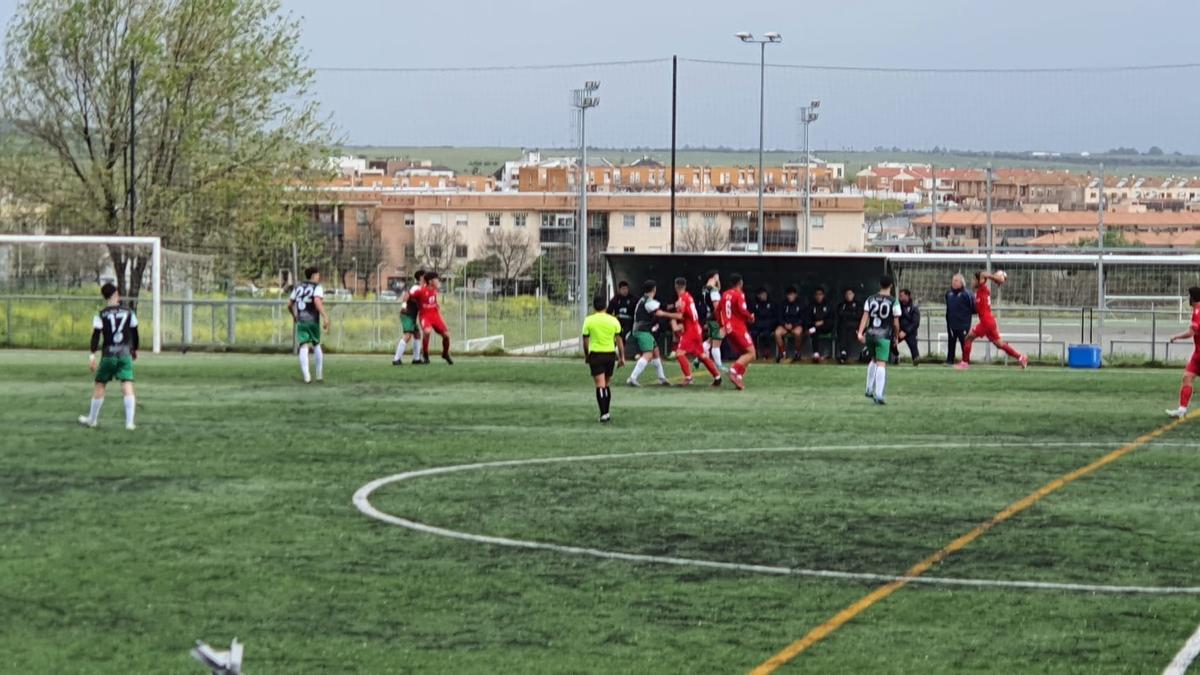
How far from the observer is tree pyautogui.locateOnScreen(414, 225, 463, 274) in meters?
52.6

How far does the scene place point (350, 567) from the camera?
12.6 metres

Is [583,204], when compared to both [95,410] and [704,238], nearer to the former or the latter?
[704,238]

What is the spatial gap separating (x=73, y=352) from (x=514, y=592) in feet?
90.5

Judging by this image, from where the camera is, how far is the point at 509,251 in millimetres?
51219

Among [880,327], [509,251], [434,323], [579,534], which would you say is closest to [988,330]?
[880,327]

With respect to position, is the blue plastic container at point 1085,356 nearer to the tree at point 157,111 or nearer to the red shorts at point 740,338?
the red shorts at point 740,338

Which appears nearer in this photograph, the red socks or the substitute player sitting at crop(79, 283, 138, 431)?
the substitute player sitting at crop(79, 283, 138, 431)

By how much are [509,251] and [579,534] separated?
3734 cm

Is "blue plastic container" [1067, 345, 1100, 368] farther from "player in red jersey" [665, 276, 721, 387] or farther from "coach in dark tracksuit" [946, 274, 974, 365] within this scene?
"player in red jersey" [665, 276, 721, 387]

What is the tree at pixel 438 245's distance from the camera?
5256cm

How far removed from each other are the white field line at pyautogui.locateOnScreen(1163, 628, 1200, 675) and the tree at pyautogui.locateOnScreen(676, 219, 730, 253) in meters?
39.4

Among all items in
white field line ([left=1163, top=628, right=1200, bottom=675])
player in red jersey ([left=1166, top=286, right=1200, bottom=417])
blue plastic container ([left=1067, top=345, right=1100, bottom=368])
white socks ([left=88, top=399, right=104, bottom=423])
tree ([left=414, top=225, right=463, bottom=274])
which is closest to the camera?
white field line ([left=1163, top=628, right=1200, bottom=675])

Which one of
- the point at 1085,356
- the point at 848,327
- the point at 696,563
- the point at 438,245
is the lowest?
the point at 696,563

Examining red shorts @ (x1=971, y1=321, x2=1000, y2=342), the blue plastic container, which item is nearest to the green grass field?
red shorts @ (x1=971, y1=321, x2=1000, y2=342)
